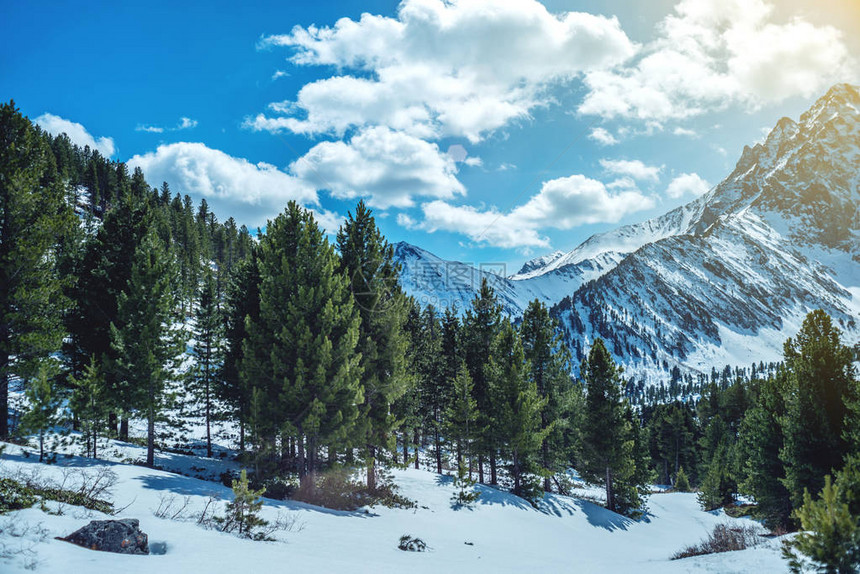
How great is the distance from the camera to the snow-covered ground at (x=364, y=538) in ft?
22.0

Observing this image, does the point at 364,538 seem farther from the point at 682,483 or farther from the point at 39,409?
the point at 682,483

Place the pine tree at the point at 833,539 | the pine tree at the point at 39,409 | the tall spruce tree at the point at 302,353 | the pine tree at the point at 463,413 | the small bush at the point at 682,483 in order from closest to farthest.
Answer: the pine tree at the point at 833,539 < the pine tree at the point at 39,409 < the tall spruce tree at the point at 302,353 < the pine tree at the point at 463,413 < the small bush at the point at 682,483

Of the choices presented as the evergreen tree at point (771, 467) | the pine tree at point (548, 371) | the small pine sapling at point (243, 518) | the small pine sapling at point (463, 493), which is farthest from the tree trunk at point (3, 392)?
the evergreen tree at point (771, 467)

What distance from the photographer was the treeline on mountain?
632 inches

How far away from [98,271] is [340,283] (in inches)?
550

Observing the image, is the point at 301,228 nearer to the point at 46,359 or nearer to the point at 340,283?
the point at 340,283

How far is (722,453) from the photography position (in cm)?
5416

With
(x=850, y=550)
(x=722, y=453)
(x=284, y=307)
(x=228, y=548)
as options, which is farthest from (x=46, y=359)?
(x=722, y=453)

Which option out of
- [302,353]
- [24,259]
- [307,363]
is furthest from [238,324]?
[24,259]

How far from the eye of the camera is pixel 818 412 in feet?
62.8

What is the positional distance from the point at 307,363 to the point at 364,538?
24.5 feet

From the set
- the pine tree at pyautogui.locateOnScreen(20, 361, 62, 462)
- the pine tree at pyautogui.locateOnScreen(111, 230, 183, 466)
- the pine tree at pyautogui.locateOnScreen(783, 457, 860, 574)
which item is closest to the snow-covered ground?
the pine tree at pyautogui.locateOnScreen(20, 361, 62, 462)

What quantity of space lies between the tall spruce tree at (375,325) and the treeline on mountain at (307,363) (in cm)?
9

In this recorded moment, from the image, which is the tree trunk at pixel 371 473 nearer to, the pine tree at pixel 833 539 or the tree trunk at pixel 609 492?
the pine tree at pixel 833 539
